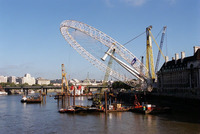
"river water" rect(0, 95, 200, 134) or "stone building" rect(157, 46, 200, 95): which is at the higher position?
"stone building" rect(157, 46, 200, 95)

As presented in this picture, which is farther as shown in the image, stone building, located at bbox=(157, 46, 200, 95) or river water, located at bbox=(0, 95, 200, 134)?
stone building, located at bbox=(157, 46, 200, 95)

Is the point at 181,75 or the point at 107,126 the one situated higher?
the point at 181,75

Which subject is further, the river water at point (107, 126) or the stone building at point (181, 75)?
the stone building at point (181, 75)

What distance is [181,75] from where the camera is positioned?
218ft

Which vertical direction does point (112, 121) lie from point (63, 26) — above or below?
below

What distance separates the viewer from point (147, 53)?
270ft

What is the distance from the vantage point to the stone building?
57.0m

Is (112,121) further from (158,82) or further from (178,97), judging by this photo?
(158,82)

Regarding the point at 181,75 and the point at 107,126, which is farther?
the point at 181,75

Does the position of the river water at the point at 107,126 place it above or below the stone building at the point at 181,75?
below

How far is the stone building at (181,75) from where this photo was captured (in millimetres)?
57031

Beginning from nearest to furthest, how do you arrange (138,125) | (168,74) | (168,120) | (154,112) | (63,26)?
(138,125) → (168,120) → (154,112) → (63,26) → (168,74)

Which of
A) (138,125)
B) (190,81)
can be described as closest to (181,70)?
(190,81)

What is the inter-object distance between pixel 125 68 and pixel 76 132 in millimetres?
41892
